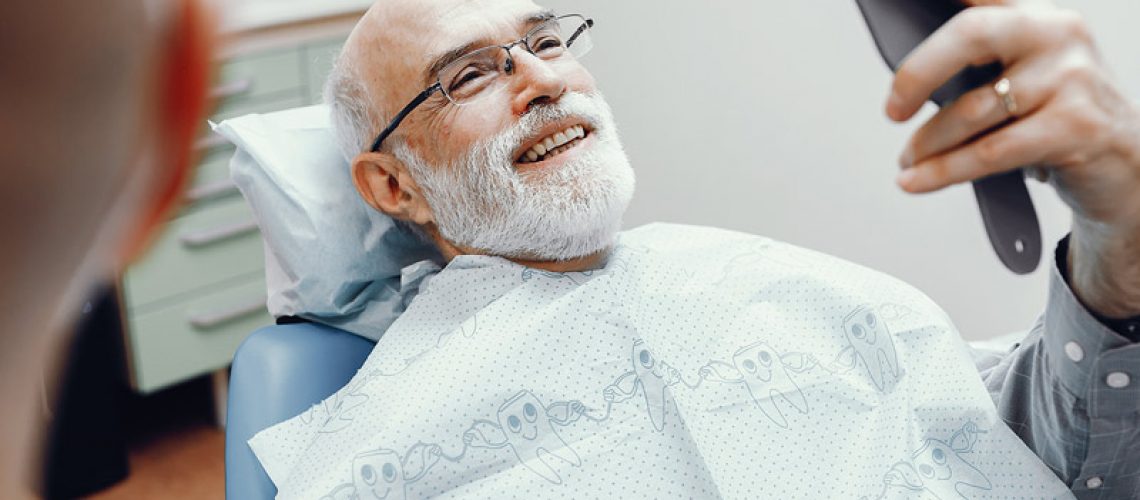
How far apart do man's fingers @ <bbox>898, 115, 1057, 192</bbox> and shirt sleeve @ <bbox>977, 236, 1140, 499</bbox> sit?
350 mm

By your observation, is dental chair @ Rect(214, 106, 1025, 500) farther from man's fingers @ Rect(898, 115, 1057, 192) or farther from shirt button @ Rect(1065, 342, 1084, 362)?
man's fingers @ Rect(898, 115, 1057, 192)

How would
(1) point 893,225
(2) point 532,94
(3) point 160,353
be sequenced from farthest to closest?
(3) point 160,353 < (1) point 893,225 < (2) point 532,94

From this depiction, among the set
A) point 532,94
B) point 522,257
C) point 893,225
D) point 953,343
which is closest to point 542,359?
point 522,257

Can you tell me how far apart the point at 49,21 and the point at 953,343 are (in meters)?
1.36

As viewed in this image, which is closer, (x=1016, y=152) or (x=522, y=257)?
(x=1016, y=152)

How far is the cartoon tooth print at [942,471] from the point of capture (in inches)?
51.0

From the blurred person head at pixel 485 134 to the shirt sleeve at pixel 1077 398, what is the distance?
56 cm

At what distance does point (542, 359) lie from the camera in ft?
4.46

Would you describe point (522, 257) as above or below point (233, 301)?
above

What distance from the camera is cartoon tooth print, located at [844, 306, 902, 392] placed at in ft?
4.54

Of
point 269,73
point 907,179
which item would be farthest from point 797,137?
point 907,179

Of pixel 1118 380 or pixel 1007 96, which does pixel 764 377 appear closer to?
pixel 1118 380

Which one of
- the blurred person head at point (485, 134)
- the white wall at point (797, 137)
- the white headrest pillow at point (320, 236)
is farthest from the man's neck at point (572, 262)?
the white wall at point (797, 137)

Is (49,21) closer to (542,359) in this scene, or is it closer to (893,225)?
(542,359)
